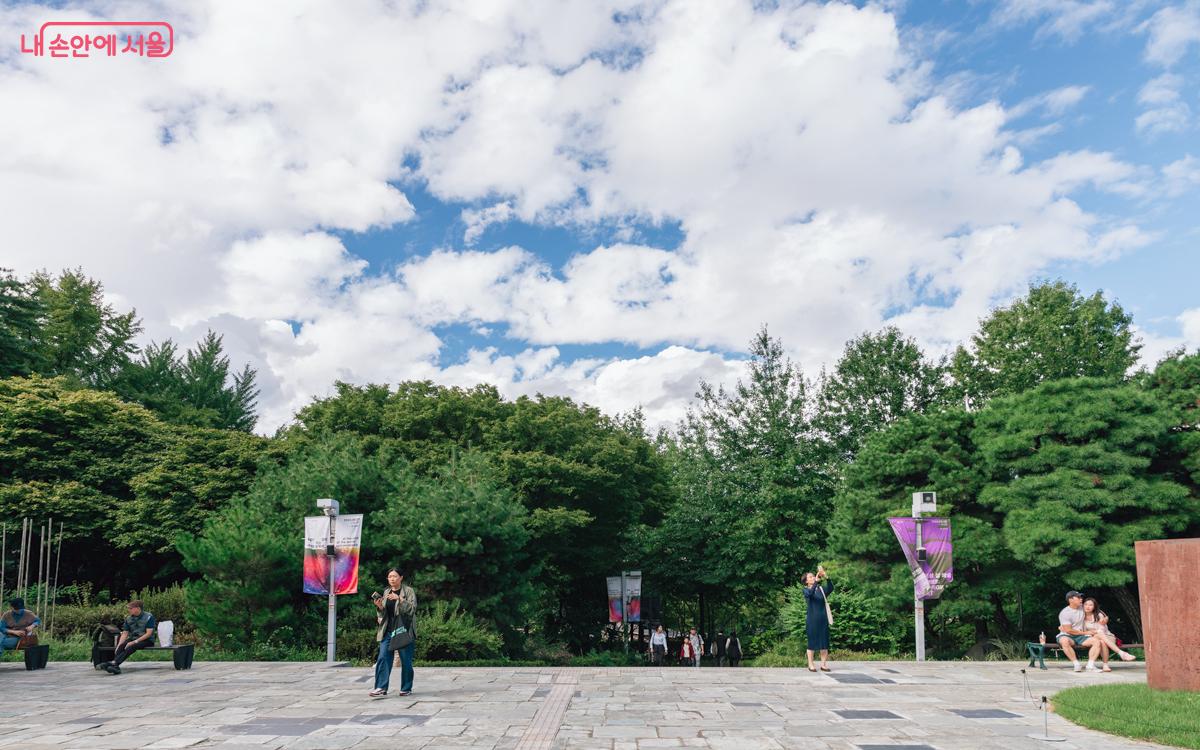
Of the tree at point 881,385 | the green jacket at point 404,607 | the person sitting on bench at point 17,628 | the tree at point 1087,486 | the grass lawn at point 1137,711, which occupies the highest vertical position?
the tree at point 881,385

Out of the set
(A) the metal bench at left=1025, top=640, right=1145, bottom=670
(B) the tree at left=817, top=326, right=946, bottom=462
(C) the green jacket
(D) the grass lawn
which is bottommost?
(A) the metal bench at left=1025, top=640, right=1145, bottom=670

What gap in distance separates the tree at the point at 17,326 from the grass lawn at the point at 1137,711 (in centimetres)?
4009

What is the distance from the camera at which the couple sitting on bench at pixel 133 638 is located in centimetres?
1345

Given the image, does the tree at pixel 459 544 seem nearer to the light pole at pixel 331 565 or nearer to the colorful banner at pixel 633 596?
the light pole at pixel 331 565

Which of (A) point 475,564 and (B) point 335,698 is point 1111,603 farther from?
(B) point 335,698

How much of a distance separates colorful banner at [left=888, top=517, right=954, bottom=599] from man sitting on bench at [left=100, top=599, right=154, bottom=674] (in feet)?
45.2

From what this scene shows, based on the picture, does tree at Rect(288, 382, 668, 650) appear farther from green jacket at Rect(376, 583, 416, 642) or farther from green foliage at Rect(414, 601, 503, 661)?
green jacket at Rect(376, 583, 416, 642)

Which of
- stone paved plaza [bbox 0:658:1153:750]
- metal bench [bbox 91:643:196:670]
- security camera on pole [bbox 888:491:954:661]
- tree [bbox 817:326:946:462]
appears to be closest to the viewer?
stone paved plaza [bbox 0:658:1153:750]

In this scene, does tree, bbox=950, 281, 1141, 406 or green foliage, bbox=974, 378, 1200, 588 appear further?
tree, bbox=950, 281, 1141, 406

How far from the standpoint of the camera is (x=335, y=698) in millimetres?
10703

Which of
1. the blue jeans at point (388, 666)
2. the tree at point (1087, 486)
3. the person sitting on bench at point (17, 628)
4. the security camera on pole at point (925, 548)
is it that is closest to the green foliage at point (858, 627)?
the tree at point (1087, 486)

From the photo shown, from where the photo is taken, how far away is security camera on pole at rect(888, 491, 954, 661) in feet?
53.3

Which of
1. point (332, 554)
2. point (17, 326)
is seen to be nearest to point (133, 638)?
point (332, 554)

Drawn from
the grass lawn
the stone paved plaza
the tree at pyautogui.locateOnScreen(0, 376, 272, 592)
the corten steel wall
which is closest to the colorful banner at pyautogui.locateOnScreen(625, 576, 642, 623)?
the stone paved plaza
